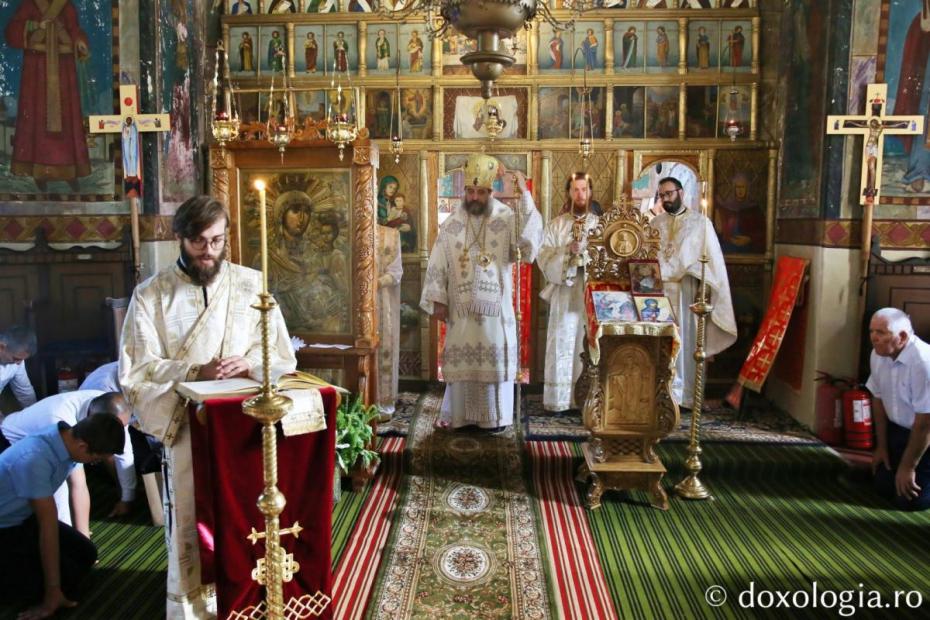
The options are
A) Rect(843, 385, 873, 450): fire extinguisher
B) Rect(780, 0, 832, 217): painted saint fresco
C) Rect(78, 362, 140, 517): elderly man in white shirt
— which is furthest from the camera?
Rect(780, 0, 832, 217): painted saint fresco

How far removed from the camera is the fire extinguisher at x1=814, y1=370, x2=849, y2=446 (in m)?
5.96

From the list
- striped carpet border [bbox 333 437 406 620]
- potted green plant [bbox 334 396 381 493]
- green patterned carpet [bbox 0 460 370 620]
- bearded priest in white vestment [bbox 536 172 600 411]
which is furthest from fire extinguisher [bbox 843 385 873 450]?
green patterned carpet [bbox 0 460 370 620]

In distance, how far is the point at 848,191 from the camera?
605cm

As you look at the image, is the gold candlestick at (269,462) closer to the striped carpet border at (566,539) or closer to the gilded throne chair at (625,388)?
the striped carpet border at (566,539)

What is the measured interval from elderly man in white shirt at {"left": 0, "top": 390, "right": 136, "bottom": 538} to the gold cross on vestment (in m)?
5.52

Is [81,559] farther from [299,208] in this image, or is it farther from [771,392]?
[771,392]

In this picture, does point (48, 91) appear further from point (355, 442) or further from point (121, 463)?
point (355, 442)

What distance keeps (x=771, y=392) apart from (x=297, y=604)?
5.43 meters

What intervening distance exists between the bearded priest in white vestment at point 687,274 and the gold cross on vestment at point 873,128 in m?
1.25

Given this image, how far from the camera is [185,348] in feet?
11.1

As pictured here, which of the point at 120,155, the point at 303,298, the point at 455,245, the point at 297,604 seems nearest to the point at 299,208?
the point at 303,298

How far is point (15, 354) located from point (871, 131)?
6.58 metres

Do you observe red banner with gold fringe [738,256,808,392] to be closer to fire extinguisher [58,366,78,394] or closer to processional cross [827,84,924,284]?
processional cross [827,84,924,284]

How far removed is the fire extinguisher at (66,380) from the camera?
5797 millimetres
